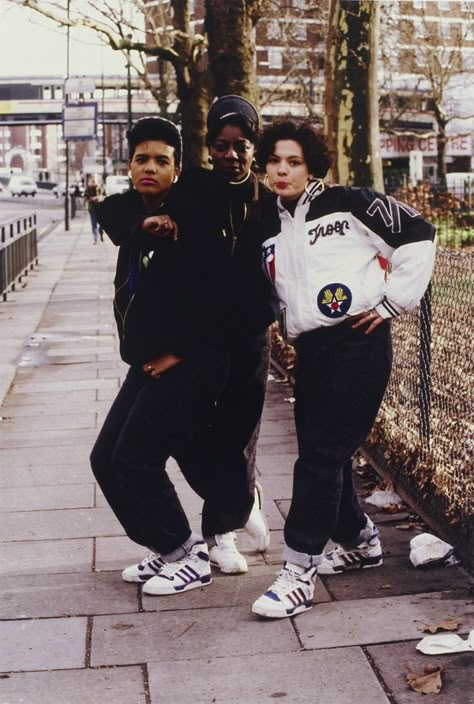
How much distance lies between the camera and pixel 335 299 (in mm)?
4289

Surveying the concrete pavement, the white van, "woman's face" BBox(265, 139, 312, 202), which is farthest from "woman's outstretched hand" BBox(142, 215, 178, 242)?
the white van

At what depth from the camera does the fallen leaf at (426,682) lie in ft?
11.9

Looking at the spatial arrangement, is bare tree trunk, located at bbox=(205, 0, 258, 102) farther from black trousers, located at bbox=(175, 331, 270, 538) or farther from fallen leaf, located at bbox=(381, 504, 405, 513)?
black trousers, located at bbox=(175, 331, 270, 538)

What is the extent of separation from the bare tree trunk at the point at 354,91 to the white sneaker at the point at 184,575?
343 inches

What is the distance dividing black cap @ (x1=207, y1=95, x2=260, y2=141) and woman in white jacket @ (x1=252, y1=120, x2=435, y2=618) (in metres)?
0.09

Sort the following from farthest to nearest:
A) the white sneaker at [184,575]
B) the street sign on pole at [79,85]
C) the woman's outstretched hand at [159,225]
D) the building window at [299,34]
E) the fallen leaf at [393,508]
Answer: the building window at [299,34]
the street sign on pole at [79,85]
the fallen leaf at [393,508]
the white sneaker at [184,575]
the woman's outstretched hand at [159,225]

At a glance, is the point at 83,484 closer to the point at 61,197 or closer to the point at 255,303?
the point at 255,303

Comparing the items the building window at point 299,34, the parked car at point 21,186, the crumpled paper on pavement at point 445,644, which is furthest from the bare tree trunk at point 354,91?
the parked car at point 21,186

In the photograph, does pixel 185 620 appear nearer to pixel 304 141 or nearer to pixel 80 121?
pixel 304 141

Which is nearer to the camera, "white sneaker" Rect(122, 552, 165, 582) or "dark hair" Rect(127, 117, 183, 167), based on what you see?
"dark hair" Rect(127, 117, 183, 167)

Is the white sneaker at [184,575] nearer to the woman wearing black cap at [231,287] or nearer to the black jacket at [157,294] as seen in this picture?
the woman wearing black cap at [231,287]

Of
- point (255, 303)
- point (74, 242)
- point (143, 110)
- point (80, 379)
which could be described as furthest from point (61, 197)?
point (255, 303)

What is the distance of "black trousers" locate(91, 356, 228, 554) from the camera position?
4410 mm

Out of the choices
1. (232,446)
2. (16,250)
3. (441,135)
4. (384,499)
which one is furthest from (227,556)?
(441,135)
